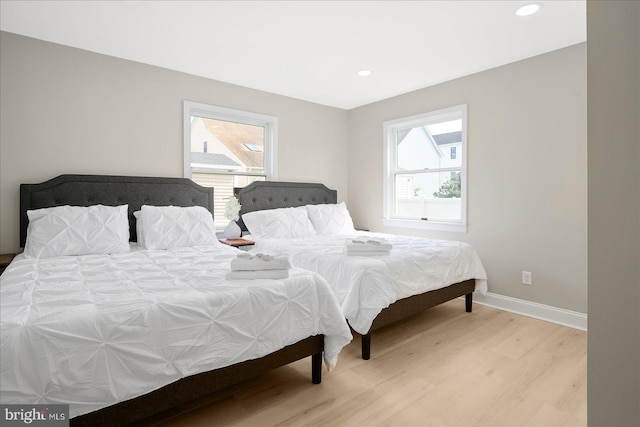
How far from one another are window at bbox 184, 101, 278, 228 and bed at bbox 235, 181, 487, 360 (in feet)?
0.70

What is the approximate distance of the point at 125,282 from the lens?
1870 mm

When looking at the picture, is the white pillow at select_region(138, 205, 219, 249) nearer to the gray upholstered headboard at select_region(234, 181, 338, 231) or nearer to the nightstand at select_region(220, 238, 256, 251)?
the nightstand at select_region(220, 238, 256, 251)

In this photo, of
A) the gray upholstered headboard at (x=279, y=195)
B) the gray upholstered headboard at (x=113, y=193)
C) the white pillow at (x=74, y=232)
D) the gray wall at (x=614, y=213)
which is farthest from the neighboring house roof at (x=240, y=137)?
the gray wall at (x=614, y=213)

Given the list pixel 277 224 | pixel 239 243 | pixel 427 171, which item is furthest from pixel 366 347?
pixel 427 171

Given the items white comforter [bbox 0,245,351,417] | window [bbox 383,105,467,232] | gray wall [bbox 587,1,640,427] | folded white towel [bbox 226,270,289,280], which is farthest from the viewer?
window [bbox 383,105,467,232]

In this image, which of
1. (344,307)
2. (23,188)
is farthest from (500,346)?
(23,188)

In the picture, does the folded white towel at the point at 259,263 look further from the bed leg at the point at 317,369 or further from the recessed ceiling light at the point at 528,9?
the recessed ceiling light at the point at 528,9

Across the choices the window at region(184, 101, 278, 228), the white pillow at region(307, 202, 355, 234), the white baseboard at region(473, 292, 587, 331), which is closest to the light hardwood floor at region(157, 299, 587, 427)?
the white baseboard at region(473, 292, 587, 331)

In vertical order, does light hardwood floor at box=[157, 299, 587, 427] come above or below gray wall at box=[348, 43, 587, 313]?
below

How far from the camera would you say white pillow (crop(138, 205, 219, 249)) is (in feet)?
9.98

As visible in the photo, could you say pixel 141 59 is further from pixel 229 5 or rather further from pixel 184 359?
pixel 184 359

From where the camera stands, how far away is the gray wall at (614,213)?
20.8 inches

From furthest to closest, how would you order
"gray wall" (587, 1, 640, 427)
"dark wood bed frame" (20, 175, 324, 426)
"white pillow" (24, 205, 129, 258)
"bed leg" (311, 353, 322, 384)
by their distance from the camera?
"white pillow" (24, 205, 129, 258)
"bed leg" (311, 353, 322, 384)
"dark wood bed frame" (20, 175, 324, 426)
"gray wall" (587, 1, 640, 427)

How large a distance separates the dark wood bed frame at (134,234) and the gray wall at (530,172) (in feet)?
8.02
